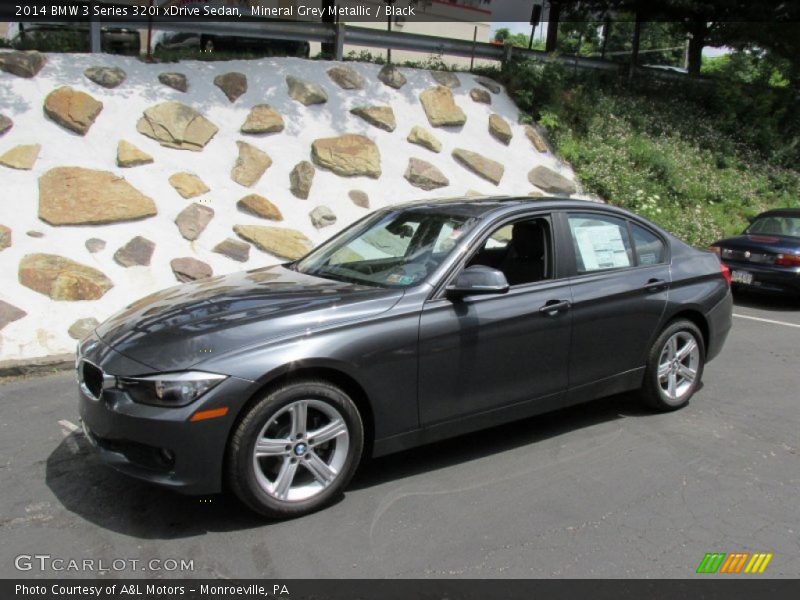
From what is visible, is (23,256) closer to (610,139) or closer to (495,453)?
(495,453)

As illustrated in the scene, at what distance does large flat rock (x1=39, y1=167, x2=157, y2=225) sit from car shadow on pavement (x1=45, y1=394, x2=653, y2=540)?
3.80 meters

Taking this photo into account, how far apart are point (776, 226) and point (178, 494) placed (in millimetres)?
9867

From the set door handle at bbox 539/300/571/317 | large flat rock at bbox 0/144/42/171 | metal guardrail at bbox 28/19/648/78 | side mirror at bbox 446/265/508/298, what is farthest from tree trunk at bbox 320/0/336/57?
side mirror at bbox 446/265/508/298

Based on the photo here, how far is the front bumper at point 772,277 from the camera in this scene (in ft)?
33.3

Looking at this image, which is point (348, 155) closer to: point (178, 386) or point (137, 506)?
point (137, 506)

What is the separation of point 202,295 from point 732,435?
355cm

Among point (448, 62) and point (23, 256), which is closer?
point (23, 256)

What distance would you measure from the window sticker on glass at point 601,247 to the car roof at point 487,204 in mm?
169

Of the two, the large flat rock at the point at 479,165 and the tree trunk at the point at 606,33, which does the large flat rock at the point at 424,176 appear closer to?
the large flat rock at the point at 479,165

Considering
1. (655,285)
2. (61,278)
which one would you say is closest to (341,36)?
(61,278)

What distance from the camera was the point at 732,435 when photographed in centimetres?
529

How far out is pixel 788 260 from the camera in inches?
405
